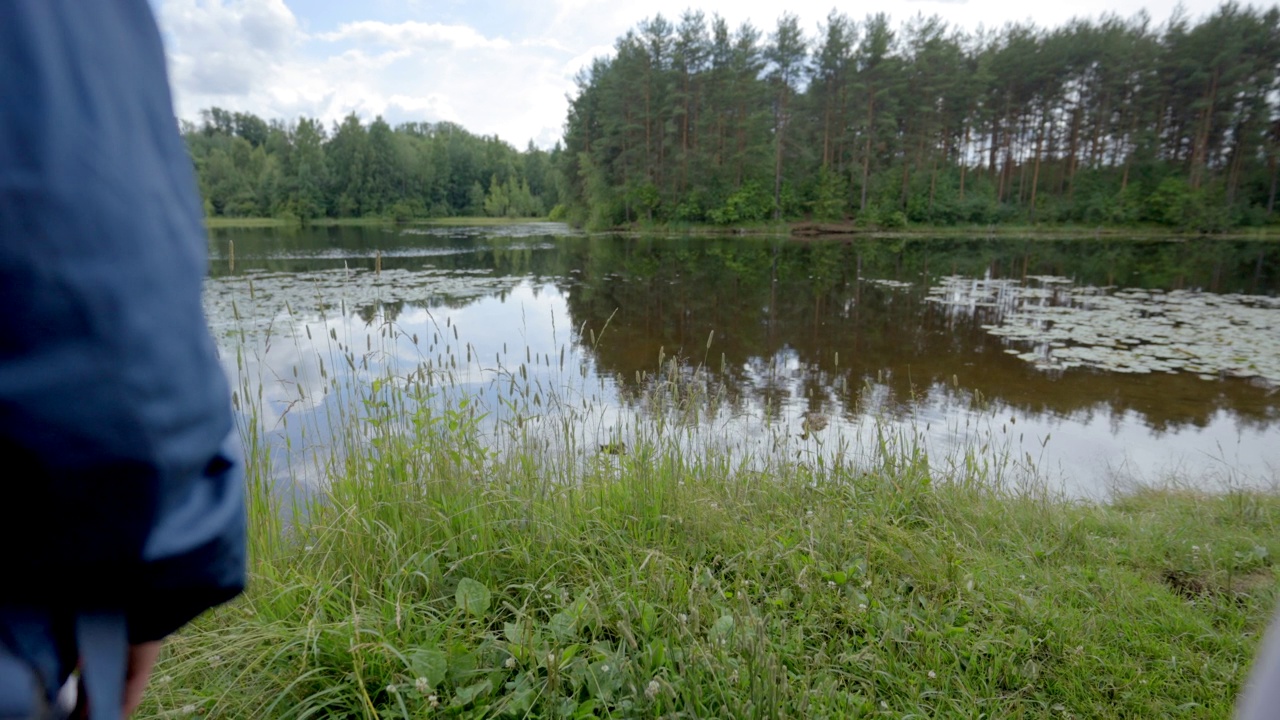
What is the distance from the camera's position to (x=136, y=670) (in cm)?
63

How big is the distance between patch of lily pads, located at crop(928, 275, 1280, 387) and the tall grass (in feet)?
18.8

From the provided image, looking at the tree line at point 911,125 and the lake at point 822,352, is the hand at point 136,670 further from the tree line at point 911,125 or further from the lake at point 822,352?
the tree line at point 911,125

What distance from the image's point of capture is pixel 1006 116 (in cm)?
4272

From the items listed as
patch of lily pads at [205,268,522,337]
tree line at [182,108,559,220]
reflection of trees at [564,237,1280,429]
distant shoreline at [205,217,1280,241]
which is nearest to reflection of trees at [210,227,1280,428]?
reflection of trees at [564,237,1280,429]

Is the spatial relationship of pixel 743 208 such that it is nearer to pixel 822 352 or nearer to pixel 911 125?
pixel 911 125

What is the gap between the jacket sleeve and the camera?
460 millimetres

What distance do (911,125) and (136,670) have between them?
153 ft

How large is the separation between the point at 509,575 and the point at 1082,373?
8.37m

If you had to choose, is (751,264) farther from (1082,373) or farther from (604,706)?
(604,706)

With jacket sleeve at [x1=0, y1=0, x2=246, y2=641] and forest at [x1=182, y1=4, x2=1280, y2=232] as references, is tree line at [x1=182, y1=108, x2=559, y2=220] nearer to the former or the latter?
forest at [x1=182, y1=4, x2=1280, y2=232]

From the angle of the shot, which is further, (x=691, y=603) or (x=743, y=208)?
(x=743, y=208)

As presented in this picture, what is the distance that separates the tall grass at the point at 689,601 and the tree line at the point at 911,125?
1504 inches

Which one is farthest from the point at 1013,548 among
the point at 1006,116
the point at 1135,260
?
the point at 1006,116

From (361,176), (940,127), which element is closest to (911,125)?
(940,127)
